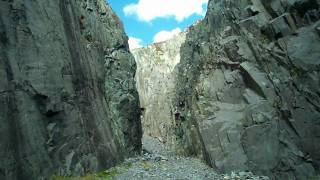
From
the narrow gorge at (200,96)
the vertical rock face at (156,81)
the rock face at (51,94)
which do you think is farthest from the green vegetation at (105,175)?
the vertical rock face at (156,81)

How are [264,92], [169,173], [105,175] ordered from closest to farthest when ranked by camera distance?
[105,175] < [169,173] < [264,92]

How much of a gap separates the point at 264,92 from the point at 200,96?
24.1 ft

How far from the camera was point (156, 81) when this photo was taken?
105875 millimetres

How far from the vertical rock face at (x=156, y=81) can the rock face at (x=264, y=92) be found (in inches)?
2396

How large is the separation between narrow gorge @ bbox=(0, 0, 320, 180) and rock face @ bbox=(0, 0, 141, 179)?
0.06m

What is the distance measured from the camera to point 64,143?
23797 mm

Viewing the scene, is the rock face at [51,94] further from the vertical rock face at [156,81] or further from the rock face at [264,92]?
the vertical rock face at [156,81]

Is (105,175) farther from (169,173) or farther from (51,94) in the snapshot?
(51,94)

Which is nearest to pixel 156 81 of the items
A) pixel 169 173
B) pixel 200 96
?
pixel 200 96

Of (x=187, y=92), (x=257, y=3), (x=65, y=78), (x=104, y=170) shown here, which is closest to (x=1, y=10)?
(x=65, y=78)

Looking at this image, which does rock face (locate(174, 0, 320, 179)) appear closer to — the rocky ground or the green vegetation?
the rocky ground

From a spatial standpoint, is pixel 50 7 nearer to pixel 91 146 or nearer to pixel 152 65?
pixel 91 146

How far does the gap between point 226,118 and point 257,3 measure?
945 centimetres

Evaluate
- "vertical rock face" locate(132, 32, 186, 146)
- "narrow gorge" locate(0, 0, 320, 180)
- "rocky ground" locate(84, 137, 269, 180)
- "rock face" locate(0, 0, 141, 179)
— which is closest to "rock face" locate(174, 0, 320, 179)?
"narrow gorge" locate(0, 0, 320, 180)
